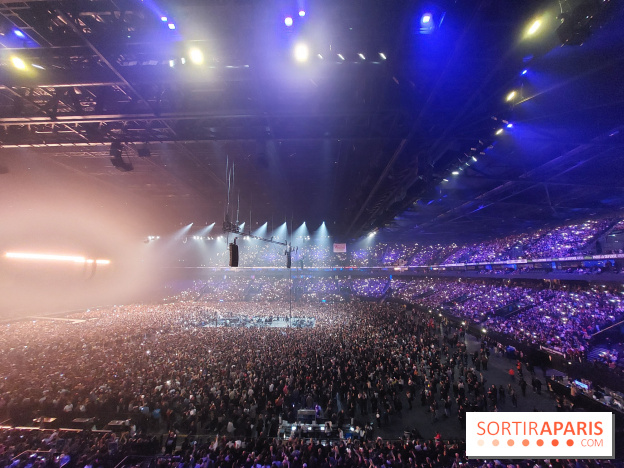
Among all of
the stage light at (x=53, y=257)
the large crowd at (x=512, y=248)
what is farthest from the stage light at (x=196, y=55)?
the stage light at (x=53, y=257)

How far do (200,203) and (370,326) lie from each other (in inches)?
652

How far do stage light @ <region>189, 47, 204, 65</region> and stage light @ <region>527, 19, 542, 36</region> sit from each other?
5.30 metres

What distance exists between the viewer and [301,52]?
4.81 metres

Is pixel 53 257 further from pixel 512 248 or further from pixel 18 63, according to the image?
pixel 512 248

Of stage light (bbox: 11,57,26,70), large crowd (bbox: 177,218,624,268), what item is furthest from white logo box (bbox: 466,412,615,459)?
large crowd (bbox: 177,218,624,268)

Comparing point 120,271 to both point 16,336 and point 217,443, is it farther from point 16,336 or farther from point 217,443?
point 217,443

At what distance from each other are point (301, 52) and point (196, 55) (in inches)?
75.6

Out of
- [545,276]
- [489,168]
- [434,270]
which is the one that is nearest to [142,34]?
[489,168]

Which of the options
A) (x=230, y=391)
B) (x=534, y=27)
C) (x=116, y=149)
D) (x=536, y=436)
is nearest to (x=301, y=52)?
(x=534, y=27)

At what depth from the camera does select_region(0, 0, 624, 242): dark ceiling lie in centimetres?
416

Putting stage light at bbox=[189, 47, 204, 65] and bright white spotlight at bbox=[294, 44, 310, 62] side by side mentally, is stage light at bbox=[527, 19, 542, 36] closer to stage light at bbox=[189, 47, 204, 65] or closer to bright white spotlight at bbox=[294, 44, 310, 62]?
bright white spotlight at bbox=[294, 44, 310, 62]

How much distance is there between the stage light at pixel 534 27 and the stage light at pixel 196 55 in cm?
530

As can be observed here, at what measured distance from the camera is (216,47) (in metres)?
4.78

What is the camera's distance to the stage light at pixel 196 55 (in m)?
4.86
